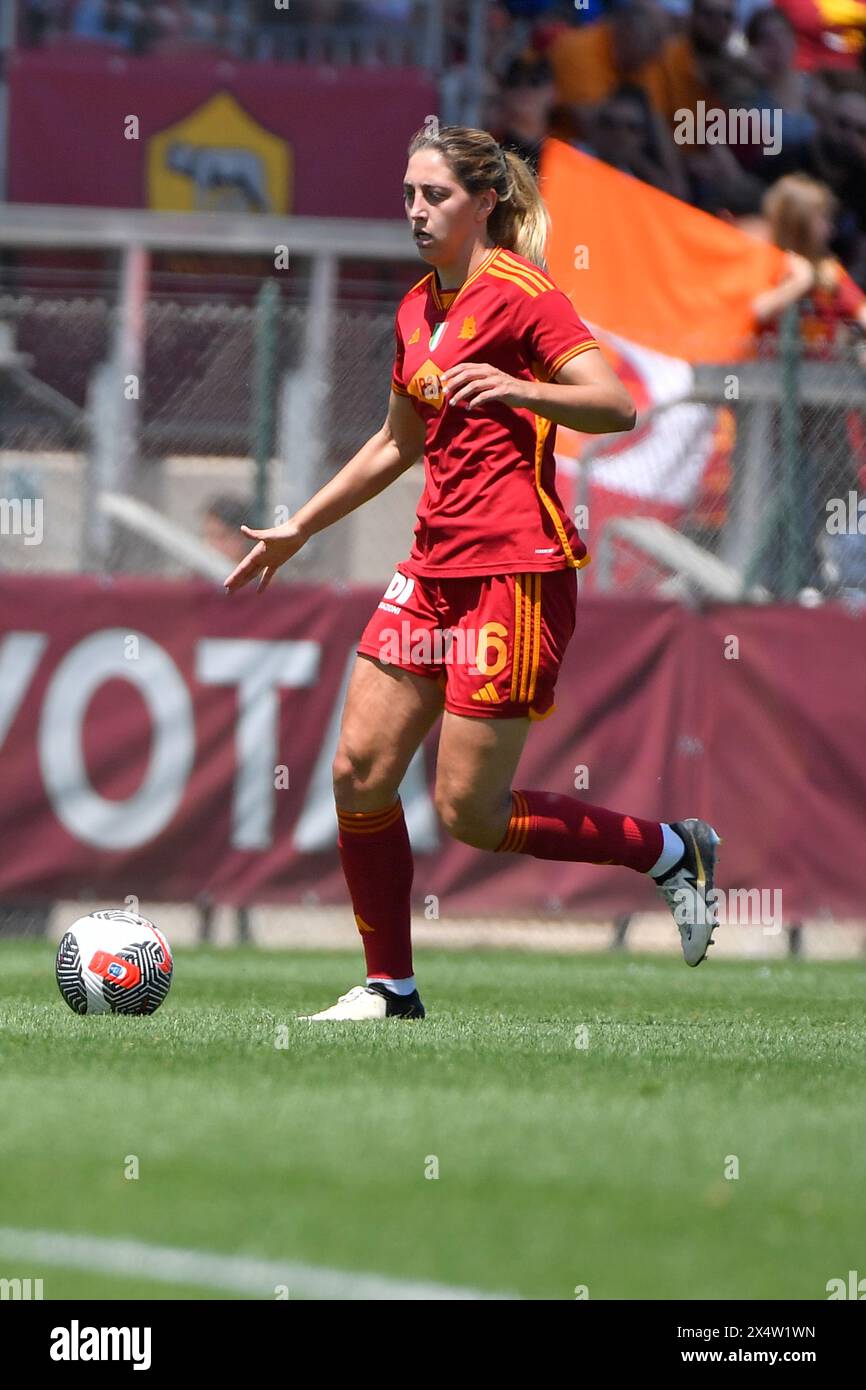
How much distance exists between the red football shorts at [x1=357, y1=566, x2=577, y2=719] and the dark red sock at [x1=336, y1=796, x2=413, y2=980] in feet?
1.66

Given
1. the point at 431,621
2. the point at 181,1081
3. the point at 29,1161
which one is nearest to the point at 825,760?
the point at 431,621

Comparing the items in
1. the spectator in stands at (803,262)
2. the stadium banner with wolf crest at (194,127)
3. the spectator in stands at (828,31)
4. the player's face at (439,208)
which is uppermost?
the spectator in stands at (828,31)

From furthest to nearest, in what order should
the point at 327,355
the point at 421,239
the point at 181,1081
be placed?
the point at 327,355
the point at 421,239
the point at 181,1081

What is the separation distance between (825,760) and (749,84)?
22.3ft

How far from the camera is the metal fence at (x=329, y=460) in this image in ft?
38.5

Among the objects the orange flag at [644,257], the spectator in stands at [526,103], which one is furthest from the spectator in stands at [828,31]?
the orange flag at [644,257]

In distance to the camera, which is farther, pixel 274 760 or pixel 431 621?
pixel 274 760

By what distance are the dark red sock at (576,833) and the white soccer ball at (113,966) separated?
107 cm

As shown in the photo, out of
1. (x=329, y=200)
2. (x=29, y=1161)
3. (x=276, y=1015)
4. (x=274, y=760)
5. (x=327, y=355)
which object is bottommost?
(x=29, y=1161)

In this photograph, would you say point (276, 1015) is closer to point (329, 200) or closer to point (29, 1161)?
point (29, 1161)

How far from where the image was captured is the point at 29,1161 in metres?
4.31

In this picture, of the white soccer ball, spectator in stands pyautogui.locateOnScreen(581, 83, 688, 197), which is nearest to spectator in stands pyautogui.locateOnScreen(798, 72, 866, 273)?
spectator in stands pyautogui.locateOnScreen(581, 83, 688, 197)

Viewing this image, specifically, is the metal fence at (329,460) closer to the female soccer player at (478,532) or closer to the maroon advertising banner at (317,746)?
the maroon advertising banner at (317,746)

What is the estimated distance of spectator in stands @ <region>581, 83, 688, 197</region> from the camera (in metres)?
15.9
